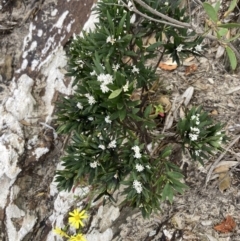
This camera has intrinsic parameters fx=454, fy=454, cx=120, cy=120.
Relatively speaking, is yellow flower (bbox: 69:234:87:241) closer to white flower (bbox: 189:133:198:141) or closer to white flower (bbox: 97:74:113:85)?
white flower (bbox: 189:133:198:141)

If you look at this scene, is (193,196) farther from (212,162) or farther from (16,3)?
(16,3)

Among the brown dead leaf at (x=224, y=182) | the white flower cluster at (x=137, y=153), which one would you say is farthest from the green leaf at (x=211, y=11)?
the brown dead leaf at (x=224, y=182)

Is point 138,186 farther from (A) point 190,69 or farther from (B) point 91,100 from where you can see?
(A) point 190,69

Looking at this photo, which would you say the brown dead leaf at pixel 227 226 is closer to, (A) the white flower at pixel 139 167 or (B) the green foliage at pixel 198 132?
(B) the green foliage at pixel 198 132

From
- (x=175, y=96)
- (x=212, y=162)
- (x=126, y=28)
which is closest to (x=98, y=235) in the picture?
(x=212, y=162)

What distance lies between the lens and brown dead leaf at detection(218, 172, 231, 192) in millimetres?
2705

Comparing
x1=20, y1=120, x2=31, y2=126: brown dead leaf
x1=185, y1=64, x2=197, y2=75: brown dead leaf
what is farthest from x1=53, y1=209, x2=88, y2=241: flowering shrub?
x1=185, y1=64, x2=197, y2=75: brown dead leaf

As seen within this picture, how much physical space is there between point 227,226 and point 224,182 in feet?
0.87

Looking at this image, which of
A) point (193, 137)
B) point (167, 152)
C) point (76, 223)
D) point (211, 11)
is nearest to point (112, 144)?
point (167, 152)

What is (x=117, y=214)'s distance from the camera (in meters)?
2.73

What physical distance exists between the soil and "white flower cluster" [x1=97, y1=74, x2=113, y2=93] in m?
1.06

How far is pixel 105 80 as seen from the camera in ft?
6.00

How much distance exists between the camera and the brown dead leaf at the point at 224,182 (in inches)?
106

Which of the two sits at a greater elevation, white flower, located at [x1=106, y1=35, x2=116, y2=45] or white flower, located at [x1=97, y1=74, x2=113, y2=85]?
white flower, located at [x1=106, y1=35, x2=116, y2=45]
